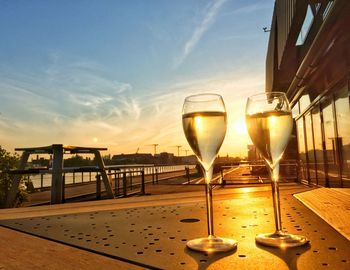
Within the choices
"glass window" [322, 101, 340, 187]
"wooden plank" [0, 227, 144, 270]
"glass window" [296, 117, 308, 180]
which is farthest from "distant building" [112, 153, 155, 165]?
"wooden plank" [0, 227, 144, 270]

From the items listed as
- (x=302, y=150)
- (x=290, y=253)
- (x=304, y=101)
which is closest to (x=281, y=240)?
(x=290, y=253)

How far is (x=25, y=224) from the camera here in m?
1.75

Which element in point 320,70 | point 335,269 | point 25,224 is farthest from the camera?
point 320,70

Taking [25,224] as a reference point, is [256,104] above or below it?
above

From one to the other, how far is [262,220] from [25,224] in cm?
133

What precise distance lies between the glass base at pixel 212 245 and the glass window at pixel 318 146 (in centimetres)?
870

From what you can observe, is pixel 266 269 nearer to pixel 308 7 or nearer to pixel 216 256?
pixel 216 256

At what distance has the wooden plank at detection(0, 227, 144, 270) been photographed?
37.1 inches

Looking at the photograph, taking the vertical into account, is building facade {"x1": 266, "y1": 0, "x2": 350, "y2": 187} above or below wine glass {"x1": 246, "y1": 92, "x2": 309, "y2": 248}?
above

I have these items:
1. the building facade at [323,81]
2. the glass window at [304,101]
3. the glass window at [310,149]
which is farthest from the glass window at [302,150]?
the glass window at [310,149]

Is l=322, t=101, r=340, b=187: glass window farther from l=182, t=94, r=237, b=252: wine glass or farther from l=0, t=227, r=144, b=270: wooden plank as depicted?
l=0, t=227, r=144, b=270: wooden plank

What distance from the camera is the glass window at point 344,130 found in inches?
267

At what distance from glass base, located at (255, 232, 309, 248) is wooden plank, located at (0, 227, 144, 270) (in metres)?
0.49

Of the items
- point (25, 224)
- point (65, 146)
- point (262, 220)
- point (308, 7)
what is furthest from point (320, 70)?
point (25, 224)
